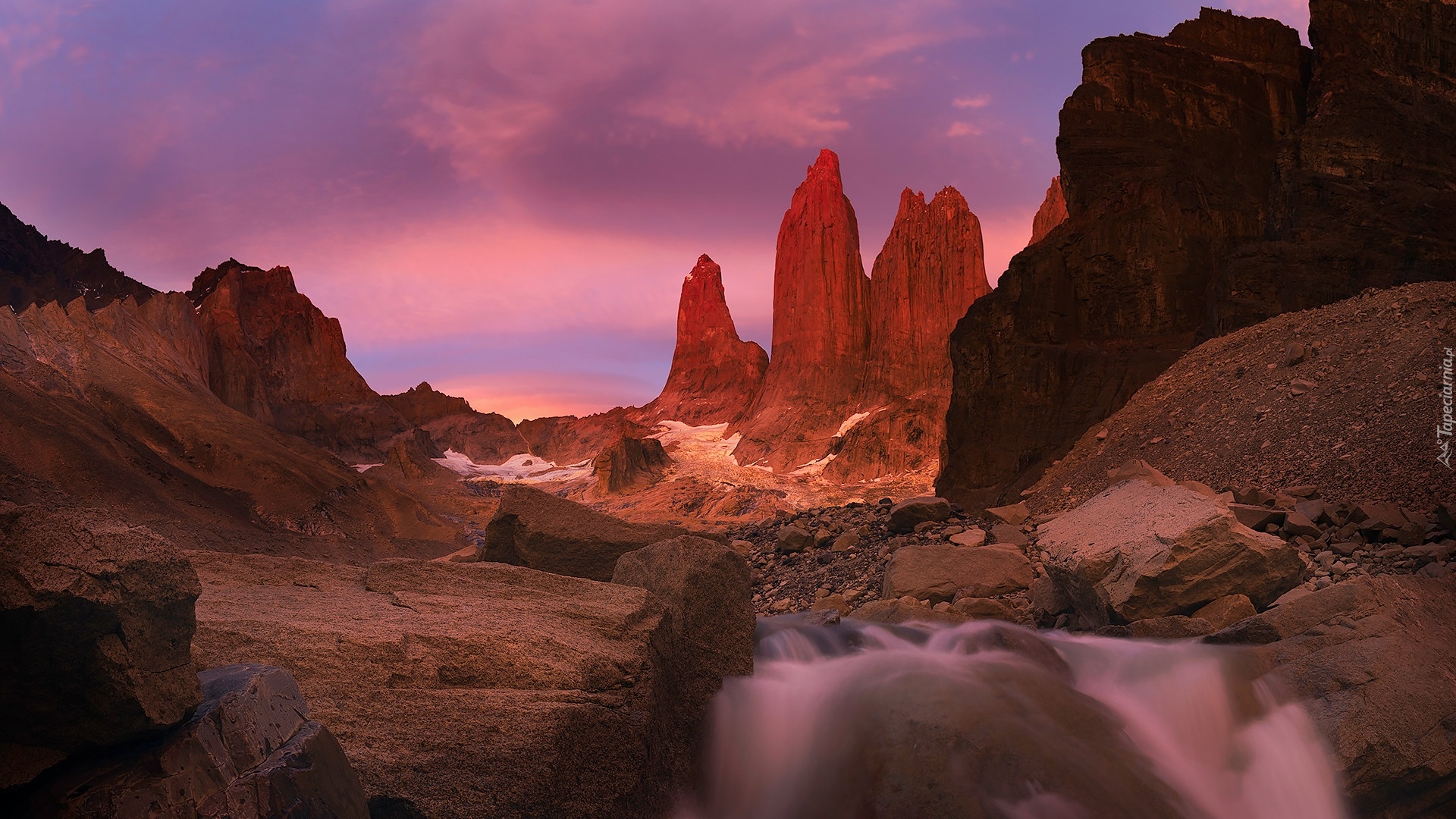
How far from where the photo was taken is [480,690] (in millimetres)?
5762

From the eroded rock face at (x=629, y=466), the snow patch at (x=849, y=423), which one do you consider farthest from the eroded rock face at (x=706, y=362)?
the snow patch at (x=849, y=423)

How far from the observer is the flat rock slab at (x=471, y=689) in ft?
17.4

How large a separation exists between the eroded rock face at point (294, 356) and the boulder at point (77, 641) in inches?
5780

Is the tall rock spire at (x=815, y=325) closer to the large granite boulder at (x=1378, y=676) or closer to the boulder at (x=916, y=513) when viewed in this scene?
the boulder at (x=916, y=513)

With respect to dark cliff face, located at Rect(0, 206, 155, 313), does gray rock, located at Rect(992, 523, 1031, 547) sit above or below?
below

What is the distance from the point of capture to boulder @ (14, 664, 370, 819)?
3605mm

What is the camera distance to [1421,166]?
26953mm

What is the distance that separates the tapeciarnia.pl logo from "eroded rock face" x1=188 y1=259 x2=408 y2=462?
14564 cm

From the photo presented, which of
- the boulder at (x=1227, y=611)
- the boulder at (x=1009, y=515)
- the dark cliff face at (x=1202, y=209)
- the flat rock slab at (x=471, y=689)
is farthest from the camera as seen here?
the dark cliff face at (x=1202, y=209)

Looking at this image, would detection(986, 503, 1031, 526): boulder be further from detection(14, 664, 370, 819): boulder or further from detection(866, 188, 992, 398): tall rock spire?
detection(866, 188, 992, 398): tall rock spire

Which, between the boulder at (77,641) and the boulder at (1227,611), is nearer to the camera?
the boulder at (77,641)

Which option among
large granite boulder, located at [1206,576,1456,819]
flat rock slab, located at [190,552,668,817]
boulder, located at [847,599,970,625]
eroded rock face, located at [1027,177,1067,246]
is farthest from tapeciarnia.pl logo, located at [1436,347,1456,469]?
eroded rock face, located at [1027,177,1067,246]

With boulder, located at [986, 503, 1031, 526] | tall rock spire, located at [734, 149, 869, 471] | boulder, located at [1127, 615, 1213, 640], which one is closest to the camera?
boulder, located at [1127, 615, 1213, 640]

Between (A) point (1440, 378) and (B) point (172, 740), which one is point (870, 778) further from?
(A) point (1440, 378)
